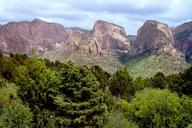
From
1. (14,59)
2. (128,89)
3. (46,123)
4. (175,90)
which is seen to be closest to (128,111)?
(175,90)

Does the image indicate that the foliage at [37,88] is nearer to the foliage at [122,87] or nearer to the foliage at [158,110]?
the foliage at [158,110]

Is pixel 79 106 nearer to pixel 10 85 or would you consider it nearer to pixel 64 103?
pixel 64 103

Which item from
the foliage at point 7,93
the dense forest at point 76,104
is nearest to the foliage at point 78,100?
the dense forest at point 76,104

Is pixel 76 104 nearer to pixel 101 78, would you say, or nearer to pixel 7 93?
pixel 7 93

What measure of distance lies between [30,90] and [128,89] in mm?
31426

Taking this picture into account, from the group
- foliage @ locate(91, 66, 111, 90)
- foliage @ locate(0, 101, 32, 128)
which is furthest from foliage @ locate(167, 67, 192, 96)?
foliage @ locate(0, 101, 32, 128)

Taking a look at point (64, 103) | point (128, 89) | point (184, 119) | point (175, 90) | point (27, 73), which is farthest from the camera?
point (128, 89)

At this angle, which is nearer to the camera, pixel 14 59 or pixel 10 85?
pixel 10 85

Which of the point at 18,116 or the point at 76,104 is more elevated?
the point at 76,104

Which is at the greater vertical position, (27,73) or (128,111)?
(27,73)

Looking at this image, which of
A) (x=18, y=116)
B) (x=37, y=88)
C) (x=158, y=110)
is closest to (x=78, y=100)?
(x=37, y=88)

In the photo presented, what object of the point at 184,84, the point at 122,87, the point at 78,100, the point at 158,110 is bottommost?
the point at 122,87

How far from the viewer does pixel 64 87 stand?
4578cm

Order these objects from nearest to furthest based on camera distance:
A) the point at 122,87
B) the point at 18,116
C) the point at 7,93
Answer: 1. the point at 18,116
2. the point at 7,93
3. the point at 122,87
